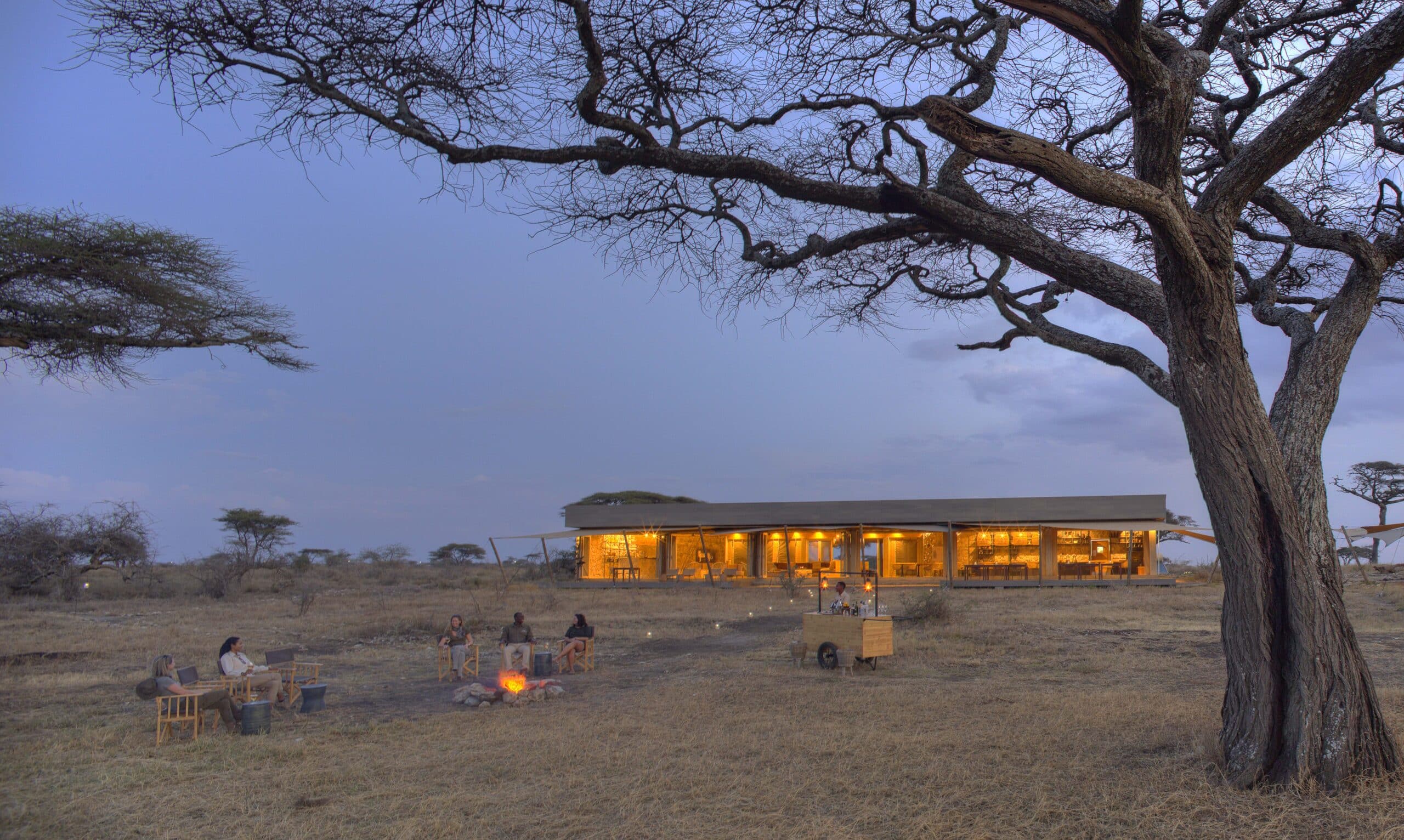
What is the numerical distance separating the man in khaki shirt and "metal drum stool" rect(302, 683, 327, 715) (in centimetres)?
202

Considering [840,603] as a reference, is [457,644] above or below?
below

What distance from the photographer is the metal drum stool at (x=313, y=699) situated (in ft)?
26.2

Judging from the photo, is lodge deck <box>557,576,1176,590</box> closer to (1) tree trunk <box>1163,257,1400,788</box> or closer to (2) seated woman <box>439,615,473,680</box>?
(2) seated woman <box>439,615,473,680</box>

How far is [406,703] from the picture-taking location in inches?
337

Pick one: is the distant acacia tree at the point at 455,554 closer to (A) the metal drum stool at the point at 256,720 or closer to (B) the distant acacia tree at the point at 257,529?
(B) the distant acacia tree at the point at 257,529

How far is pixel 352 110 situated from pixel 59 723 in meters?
5.85

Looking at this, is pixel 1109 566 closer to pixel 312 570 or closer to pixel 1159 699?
pixel 1159 699

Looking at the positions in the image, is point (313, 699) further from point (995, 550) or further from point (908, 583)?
point (995, 550)

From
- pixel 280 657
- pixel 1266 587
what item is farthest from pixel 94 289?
pixel 1266 587

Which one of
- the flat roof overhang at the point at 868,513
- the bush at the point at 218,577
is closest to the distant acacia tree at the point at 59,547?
the bush at the point at 218,577

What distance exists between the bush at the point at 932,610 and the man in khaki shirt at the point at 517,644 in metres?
7.75

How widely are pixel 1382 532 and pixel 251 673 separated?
2974 centimetres

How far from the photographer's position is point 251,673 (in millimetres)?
8023

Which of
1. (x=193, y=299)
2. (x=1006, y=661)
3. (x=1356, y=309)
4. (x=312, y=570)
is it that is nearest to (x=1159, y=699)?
(x=1006, y=661)
